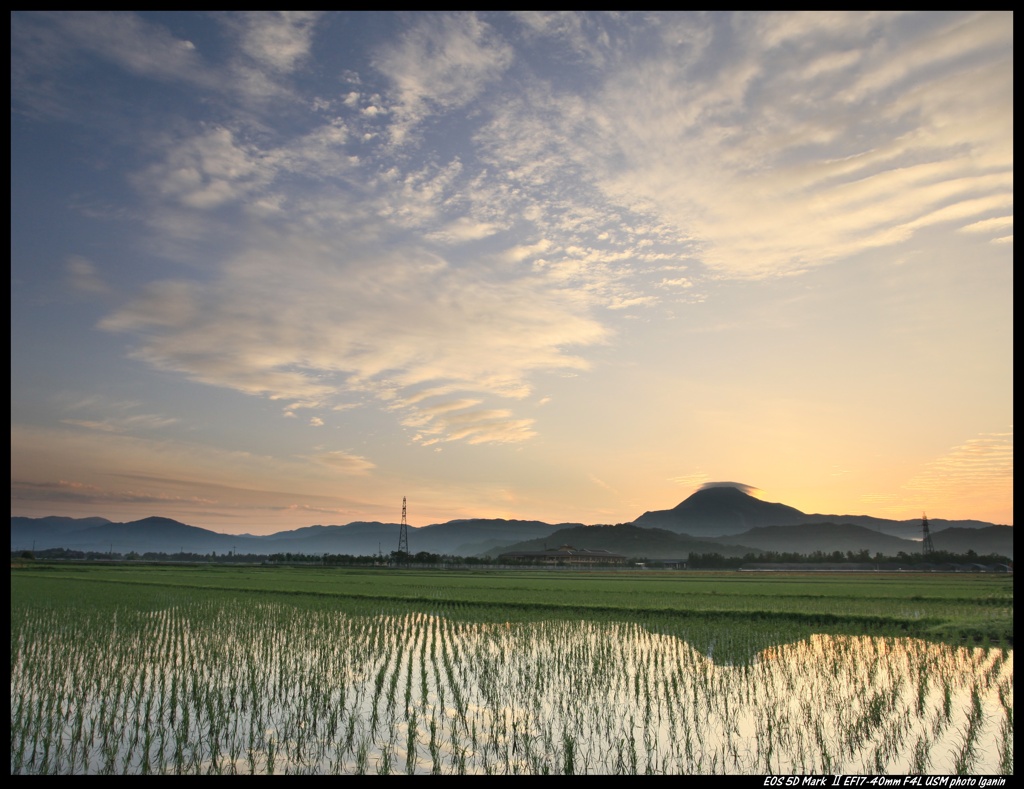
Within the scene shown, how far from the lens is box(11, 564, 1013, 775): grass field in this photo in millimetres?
7758

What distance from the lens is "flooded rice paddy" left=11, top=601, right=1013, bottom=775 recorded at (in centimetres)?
767

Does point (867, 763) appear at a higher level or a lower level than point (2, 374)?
lower

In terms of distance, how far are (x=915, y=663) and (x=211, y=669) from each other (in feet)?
47.3

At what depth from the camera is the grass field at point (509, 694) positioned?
25.5ft

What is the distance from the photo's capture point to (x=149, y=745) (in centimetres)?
802

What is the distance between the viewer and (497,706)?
33.3ft

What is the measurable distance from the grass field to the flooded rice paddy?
47 mm

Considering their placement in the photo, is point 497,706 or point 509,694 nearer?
point 497,706

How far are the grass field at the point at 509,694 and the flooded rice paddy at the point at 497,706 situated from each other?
47 millimetres

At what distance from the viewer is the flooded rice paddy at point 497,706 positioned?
767cm

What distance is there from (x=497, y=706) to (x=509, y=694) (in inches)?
33.9
